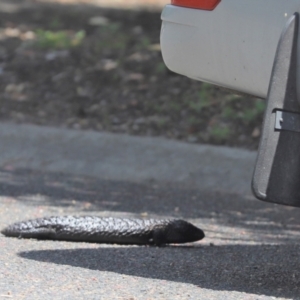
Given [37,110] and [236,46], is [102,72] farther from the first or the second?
[236,46]

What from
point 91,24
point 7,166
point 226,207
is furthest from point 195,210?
point 91,24

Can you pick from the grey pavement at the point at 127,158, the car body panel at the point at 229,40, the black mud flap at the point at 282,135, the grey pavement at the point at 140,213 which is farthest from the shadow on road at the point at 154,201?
the black mud flap at the point at 282,135

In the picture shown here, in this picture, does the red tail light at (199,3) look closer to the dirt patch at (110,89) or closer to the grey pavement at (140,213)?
the grey pavement at (140,213)

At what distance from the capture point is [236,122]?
855 cm

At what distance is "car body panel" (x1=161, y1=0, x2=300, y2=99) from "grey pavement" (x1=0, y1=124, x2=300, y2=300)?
109 cm

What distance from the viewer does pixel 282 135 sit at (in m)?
3.73

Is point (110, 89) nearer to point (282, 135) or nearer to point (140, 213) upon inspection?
point (140, 213)

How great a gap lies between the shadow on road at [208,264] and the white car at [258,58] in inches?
24.8

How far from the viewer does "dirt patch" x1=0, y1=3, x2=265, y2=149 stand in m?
8.62

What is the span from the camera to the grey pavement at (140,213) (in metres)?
4.01

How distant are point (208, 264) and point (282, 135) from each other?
1159mm

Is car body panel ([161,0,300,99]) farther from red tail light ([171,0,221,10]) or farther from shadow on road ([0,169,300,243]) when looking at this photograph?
shadow on road ([0,169,300,243])

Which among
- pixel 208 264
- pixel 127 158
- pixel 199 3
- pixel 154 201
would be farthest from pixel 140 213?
pixel 199 3

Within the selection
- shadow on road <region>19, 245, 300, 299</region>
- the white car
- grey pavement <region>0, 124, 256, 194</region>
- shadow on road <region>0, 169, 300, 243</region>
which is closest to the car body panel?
the white car
